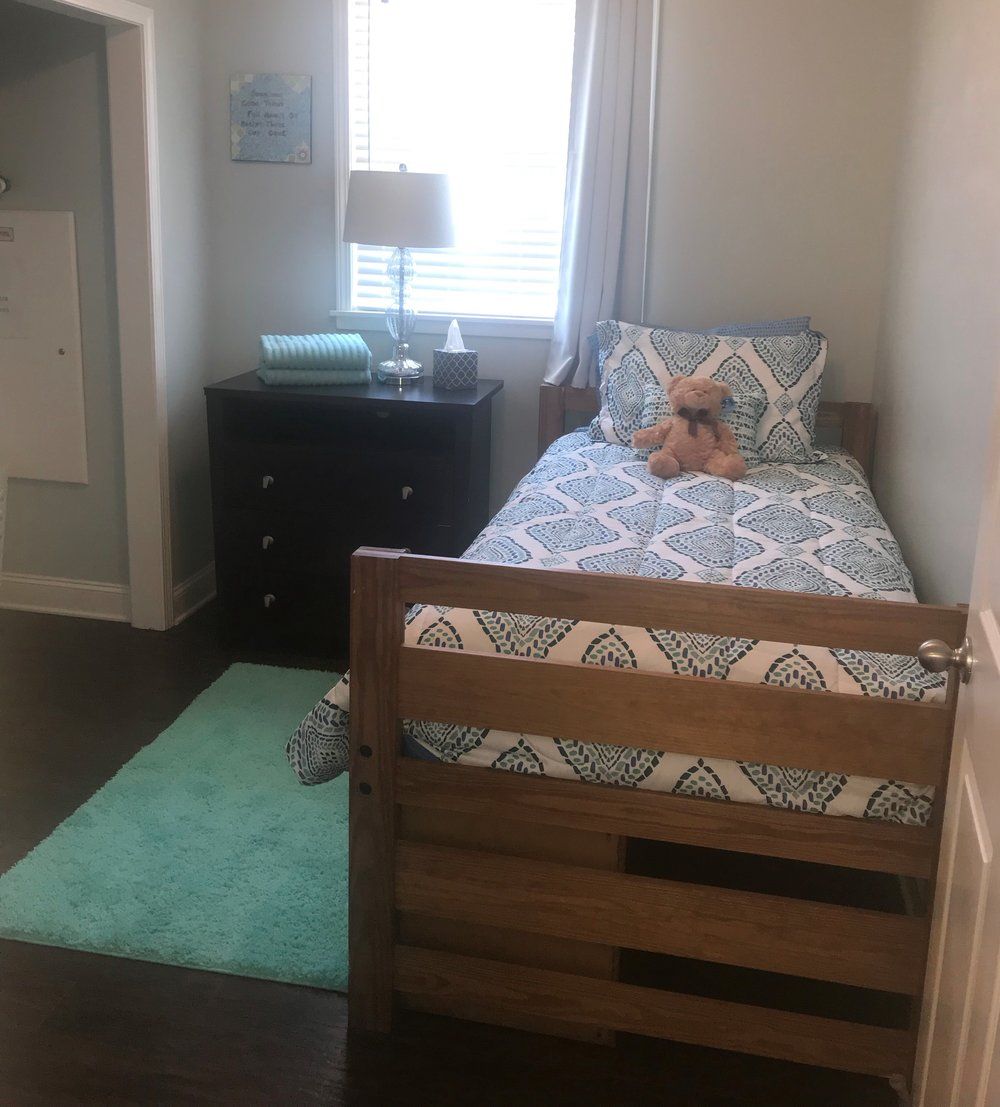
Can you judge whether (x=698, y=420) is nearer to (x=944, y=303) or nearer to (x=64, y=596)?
(x=944, y=303)

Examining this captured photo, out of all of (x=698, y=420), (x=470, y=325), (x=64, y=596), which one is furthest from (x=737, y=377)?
(x=64, y=596)

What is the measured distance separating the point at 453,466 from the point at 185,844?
136 centimetres

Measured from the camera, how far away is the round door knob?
4.50 ft

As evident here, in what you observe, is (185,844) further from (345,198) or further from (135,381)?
(345,198)

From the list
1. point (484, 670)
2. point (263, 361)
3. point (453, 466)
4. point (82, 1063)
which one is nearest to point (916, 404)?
point (453, 466)

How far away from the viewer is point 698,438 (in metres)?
2.90

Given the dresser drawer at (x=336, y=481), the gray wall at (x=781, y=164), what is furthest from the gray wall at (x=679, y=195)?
the dresser drawer at (x=336, y=481)

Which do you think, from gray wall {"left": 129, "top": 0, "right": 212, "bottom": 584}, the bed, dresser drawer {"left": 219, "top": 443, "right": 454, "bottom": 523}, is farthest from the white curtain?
the bed

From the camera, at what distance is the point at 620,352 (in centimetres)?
323

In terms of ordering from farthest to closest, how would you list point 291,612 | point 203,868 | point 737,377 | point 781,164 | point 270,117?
point 270,117, point 291,612, point 781,164, point 737,377, point 203,868

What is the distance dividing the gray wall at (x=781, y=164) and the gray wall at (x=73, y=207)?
1705 millimetres

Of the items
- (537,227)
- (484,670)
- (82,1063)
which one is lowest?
(82,1063)

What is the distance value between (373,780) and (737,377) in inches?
68.6

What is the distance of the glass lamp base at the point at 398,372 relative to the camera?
3.52m
